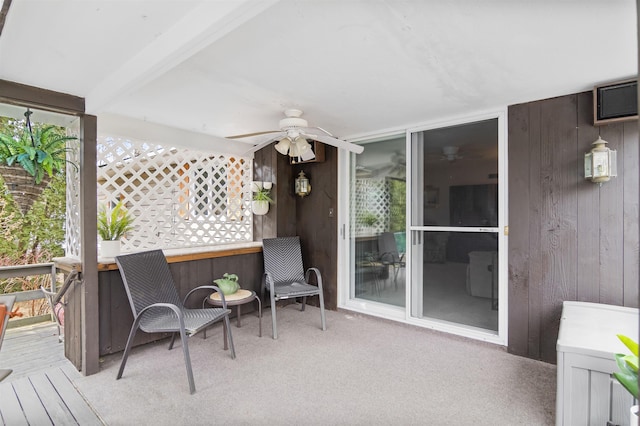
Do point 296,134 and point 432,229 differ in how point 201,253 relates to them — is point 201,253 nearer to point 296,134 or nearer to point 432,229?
point 296,134

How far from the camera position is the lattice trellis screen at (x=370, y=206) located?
12.8 feet

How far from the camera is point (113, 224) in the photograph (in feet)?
9.82

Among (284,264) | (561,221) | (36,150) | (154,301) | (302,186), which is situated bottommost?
(154,301)

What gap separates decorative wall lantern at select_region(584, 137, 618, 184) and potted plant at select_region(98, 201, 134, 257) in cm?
389

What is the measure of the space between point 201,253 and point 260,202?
102 centimetres

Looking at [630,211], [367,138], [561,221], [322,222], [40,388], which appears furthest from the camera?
[322,222]

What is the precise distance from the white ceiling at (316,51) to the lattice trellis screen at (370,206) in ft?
3.84

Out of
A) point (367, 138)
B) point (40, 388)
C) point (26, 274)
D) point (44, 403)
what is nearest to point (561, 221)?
point (367, 138)

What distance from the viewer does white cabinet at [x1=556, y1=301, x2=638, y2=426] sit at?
165cm

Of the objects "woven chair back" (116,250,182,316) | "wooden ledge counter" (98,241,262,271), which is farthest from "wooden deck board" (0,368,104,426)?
"wooden ledge counter" (98,241,262,271)

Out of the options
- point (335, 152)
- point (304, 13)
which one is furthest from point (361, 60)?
point (335, 152)

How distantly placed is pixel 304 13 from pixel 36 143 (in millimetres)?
2493

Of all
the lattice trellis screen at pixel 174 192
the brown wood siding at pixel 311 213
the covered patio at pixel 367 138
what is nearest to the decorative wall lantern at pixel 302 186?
the brown wood siding at pixel 311 213

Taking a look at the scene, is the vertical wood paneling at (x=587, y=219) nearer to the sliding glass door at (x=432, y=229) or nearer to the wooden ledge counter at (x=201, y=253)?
the sliding glass door at (x=432, y=229)
